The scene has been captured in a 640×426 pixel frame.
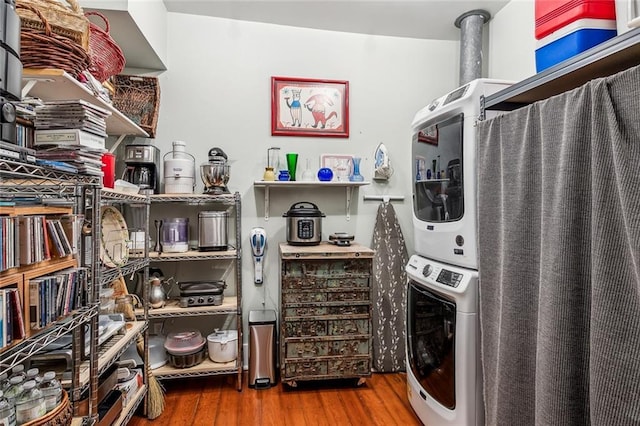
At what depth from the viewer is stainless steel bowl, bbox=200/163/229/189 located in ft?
7.85

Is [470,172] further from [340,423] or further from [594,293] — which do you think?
[340,423]

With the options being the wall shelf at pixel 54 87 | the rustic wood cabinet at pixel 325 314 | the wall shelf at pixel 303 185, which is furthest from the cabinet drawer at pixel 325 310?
the wall shelf at pixel 54 87

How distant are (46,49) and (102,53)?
0.48m

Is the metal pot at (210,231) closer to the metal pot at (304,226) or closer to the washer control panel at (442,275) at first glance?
the metal pot at (304,226)

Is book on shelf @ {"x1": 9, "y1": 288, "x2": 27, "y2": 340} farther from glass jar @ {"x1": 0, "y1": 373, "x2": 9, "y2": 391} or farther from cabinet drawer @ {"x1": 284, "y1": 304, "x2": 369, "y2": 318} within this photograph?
cabinet drawer @ {"x1": 284, "y1": 304, "x2": 369, "y2": 318}

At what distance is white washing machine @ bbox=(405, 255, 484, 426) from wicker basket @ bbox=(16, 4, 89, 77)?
191 cm

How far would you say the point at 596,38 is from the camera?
125 centimetres

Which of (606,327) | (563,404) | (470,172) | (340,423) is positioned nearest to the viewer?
(606,327)

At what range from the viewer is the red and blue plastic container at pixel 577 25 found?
1.24 metres

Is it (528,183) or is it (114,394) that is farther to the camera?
(114,394)

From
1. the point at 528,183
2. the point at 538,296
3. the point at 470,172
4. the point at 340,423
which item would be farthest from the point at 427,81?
the point at 340,423

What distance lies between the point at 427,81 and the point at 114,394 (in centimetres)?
313

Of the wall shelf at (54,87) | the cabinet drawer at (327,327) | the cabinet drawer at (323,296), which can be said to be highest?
the wall shelf at (54,87)

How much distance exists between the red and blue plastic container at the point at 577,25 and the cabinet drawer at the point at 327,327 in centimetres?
184
